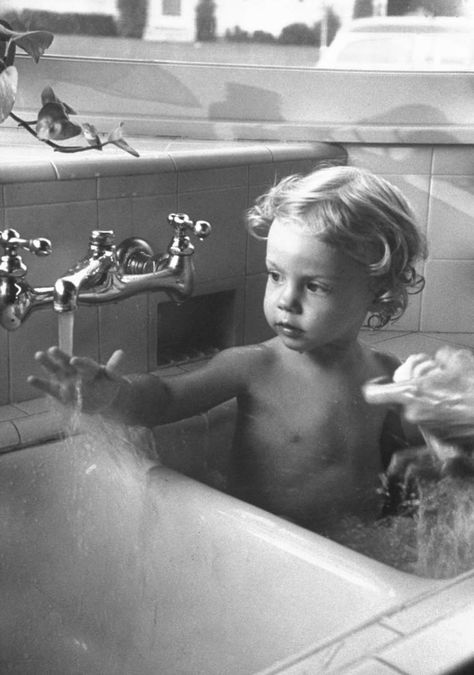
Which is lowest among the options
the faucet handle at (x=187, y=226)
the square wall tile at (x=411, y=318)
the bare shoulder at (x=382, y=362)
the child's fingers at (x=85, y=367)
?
the square wall tile at (x=411, y=318)

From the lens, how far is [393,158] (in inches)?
69.5

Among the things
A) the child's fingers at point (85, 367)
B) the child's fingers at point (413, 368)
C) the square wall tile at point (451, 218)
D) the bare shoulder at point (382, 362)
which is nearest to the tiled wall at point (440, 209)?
the square wall tile at point (451, 218)

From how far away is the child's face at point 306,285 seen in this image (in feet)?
3.91

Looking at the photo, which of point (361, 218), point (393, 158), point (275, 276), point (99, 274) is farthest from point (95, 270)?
point (393, 158)

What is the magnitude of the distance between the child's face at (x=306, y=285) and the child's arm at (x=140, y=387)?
11 centimetres

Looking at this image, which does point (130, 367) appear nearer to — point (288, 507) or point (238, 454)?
point (238, 454)

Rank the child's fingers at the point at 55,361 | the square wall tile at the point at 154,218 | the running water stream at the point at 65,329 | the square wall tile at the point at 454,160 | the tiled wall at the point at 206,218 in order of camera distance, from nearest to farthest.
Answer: the child's fingers at the point at 55,361, the running water stream at the point at 65,329, the tiled wall at the point at 206,218, the square wall tile at the point at 154,218, the square wall tile at the point at 454,160

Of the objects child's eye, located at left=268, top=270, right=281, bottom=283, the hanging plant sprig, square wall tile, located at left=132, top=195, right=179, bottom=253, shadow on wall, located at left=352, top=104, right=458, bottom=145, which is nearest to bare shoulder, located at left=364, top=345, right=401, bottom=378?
child's eye, located at left=268, top=270, right=281, bottom=283

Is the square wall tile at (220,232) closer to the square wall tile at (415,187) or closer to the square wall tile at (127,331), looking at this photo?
the square wall tile at (127,331)

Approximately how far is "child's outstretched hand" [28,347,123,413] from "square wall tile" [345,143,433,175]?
0.82 m

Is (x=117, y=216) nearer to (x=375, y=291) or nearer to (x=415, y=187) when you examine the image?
(x=375, y=291)

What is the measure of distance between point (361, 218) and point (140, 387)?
35 centimetres

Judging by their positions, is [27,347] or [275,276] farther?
[27,347]

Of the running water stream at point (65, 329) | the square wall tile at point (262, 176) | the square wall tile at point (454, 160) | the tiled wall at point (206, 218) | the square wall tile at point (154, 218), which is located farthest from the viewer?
the square wall tile at point (454, 160)
